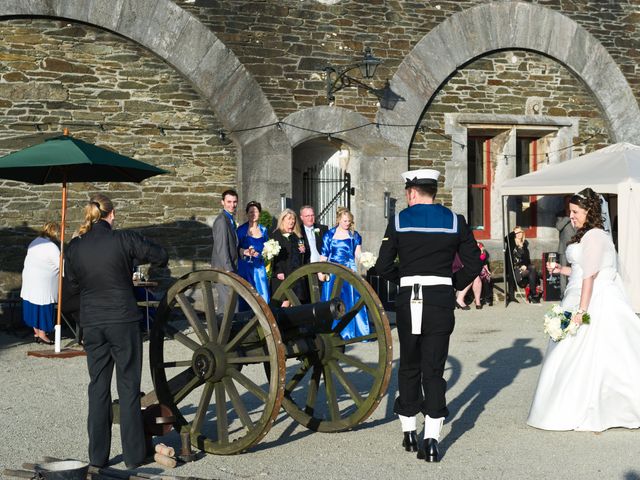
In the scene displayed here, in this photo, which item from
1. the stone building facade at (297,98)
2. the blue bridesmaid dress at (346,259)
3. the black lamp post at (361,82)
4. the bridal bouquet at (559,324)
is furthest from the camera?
the black lamp post at (361,82)

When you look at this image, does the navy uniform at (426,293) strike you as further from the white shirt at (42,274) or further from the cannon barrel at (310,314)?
the white shirt at (42,274)

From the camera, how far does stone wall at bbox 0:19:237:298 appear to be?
12523 mm

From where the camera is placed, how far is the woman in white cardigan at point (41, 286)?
11336 millimetres

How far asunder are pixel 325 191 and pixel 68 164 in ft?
19.4

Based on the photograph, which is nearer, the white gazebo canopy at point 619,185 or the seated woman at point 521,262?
the white gazebo canopy at point 619,185

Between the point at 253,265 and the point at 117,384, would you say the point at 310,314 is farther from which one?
the point at 253,265

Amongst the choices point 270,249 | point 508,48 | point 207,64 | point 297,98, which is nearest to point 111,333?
point 270,249

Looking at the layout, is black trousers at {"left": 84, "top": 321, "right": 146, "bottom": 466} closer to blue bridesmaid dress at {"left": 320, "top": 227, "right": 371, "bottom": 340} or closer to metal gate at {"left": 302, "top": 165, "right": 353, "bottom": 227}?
blue bridesmaid dress at {"left": 320, "top": 227, "right": 371, "bottom": 340}

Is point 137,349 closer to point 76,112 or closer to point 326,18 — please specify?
point 76,112

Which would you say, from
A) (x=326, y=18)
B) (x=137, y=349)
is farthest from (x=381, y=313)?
(x=326, y=18)

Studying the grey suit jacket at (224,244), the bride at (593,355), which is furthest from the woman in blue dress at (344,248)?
the bride at (593,355)

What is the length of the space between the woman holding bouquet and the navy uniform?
17.2ft

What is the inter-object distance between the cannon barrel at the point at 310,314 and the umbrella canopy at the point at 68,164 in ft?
11.8

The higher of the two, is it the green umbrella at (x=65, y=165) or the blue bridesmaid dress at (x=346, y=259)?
the green umbrella at (x=65, y=165)
